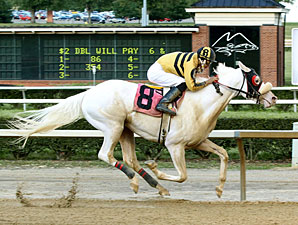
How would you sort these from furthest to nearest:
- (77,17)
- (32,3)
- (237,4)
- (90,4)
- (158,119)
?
(77,17)
(90,4)
(32,3)
(237,4)
(158,119)

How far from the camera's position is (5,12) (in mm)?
54469

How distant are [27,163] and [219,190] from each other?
4.28 metres

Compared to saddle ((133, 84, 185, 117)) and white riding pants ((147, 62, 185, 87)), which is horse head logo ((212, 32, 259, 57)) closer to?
white riding pants ((147, 62, 185, 87))

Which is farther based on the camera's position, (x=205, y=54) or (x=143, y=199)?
(x=143, y=199)

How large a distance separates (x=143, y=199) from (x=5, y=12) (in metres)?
48.1

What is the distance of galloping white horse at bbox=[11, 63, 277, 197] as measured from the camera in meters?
7.96

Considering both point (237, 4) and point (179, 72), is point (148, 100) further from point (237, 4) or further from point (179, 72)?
point (237, 4)

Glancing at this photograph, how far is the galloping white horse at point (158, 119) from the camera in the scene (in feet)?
26.1

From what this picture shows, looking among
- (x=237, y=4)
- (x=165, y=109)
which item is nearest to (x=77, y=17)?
(x=237, y=4)

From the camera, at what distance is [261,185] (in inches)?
370

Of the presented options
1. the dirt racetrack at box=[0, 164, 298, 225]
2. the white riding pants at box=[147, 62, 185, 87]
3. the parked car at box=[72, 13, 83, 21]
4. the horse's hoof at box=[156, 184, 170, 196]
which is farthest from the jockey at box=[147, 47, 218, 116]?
the parked car at box=[72, 13, 83, 21]

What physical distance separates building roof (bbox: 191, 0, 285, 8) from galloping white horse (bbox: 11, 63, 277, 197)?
695 inches

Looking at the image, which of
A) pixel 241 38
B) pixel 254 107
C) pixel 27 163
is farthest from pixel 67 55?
pixel 27 163

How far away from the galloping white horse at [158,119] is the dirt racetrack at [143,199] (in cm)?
41
